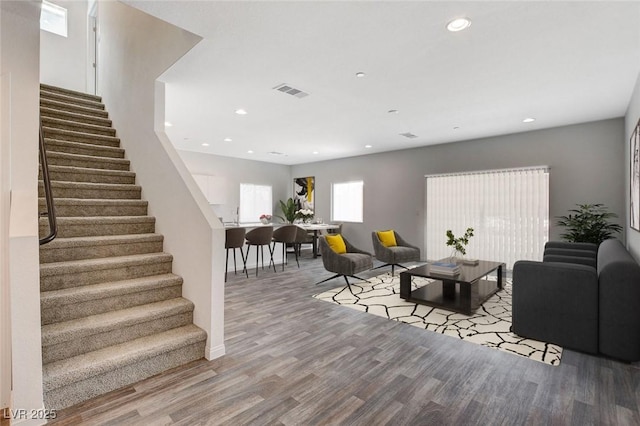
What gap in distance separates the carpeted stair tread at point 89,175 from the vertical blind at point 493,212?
19.1 ft

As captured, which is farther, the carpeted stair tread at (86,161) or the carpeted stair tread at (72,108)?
the carpeted stair tread at (72,108)

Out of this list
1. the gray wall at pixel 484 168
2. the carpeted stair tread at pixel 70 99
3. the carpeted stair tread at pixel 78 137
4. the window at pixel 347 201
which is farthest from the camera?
the window at pixel 347 201

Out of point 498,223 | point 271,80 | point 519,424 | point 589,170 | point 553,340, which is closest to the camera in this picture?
point 519,424

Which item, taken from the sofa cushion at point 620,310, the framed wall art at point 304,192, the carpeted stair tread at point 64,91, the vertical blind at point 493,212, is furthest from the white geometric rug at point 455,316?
the framed wall art at point 304,192

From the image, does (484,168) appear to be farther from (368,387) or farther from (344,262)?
(368,387)

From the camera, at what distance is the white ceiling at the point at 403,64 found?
2.33 m

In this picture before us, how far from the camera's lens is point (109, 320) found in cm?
238

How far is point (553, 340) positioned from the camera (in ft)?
9.32

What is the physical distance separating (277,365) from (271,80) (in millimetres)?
2946

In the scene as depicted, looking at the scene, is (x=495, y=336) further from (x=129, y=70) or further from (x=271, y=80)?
(x=129, y=70)

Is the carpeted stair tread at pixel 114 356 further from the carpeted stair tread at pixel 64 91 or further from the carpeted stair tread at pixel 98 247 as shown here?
the carpeted stair tread at pixel 64 91

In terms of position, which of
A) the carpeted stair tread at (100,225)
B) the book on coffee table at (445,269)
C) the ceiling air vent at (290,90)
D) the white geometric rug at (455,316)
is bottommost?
the white geometric rug at (455,316)

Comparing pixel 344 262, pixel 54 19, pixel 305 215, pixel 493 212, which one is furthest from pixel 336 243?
pixel 54 19

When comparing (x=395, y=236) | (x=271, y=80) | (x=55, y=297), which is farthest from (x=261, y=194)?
(x=55, y=297)
